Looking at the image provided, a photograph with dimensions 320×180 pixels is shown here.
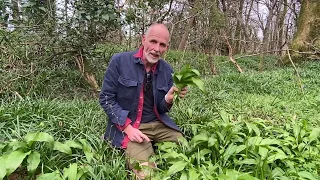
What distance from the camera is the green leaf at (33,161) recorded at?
2.13 metres

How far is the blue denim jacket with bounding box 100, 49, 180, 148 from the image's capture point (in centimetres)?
277

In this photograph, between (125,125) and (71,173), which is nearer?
(71,173)

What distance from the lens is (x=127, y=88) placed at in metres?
2.84

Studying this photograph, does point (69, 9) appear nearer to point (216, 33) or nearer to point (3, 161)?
point (3, 161)

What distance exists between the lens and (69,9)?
4.43 m

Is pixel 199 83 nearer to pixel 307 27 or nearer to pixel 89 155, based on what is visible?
pixel 89 155

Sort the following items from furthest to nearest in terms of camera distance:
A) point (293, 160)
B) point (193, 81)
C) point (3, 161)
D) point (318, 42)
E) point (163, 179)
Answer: point (318, 42)
point (293, 160)
point (193, 81)
point (163, 179)
point (3, 161)

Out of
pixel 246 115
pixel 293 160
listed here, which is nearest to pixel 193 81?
pixel 293 160

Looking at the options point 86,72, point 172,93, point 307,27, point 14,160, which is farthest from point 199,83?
point 307,27

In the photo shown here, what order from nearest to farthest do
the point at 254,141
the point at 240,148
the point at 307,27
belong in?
1. the point at 240,148
2. the point at 254,141
3. the point at 307,27

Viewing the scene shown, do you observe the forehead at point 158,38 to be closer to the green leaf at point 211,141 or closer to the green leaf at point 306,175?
the green leaf at point 211,141

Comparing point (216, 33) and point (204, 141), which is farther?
point (216, 33)

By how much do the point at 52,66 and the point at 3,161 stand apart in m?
3.13

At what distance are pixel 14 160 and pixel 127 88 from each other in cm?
114
